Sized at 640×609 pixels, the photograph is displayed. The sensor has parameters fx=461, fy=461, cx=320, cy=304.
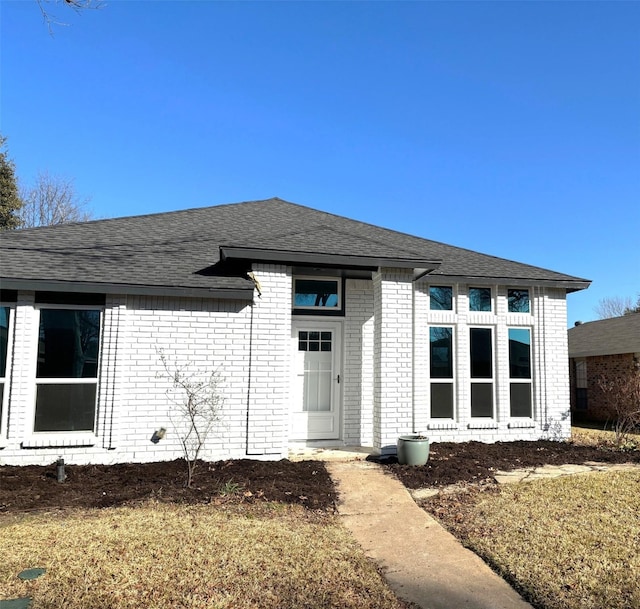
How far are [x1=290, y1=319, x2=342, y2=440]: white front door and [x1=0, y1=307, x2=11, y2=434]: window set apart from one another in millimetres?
4710

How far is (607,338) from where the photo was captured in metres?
18.9

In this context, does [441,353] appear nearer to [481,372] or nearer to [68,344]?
[481,372]

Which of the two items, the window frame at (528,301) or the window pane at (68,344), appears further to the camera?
the window frame at (528,301)

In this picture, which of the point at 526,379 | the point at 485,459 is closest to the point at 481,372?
the point at 526,379

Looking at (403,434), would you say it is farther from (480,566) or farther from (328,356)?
(480,566)

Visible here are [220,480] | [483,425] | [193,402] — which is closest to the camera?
[220,480]

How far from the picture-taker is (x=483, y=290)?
10.1 metres

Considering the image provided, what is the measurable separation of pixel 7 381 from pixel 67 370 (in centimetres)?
82

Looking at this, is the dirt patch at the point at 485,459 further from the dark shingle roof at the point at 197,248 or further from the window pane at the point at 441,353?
the dark shingle roof at the point at 197,248

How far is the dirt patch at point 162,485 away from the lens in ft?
18.3

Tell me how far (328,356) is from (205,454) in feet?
9.90

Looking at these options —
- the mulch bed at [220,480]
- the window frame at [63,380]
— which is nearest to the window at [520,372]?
the mulch bed at [220,480]

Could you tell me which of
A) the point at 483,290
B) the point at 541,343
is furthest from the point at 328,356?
the point at 541,343

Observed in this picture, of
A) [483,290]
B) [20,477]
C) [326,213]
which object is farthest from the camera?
[326,213]
